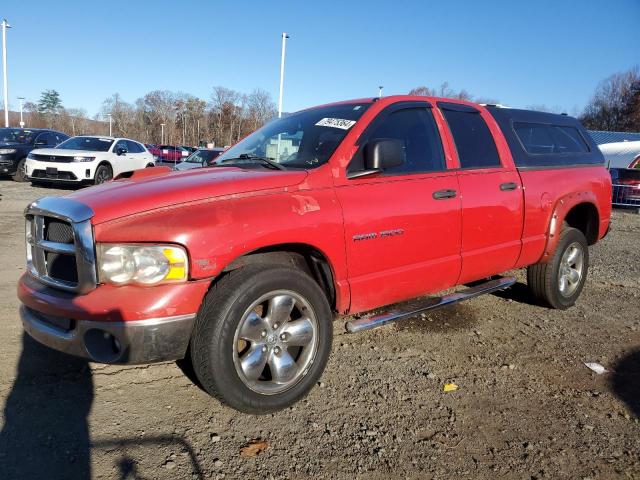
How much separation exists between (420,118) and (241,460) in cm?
283

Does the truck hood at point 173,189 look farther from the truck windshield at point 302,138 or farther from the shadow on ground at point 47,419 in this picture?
the shadow on ground at point 47,419

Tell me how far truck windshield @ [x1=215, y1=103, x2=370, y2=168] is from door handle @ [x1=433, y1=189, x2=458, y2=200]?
82cm

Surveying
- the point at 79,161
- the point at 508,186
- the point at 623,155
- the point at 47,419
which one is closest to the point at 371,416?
the point at 47,419

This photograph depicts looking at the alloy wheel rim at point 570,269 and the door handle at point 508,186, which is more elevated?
the door handle at point 508,186

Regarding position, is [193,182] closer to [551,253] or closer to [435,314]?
[435,314]

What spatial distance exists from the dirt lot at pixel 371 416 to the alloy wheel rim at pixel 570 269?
801mm

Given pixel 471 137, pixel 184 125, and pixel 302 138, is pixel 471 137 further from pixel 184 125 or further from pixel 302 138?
pixel 184 125

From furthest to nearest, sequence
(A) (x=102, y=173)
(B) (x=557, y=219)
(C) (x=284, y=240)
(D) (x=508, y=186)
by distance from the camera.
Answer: (A) (x=102, y=173), (B) (x=557, y=219), (D) (x=508, y=186), (C) (x=284, y=240)

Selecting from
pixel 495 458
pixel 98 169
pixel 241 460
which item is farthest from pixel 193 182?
pixel 98 169

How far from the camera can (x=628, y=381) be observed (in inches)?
139

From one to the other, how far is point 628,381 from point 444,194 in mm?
1876

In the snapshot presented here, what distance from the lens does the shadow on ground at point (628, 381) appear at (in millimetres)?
3230

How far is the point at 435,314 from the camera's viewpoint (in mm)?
4805

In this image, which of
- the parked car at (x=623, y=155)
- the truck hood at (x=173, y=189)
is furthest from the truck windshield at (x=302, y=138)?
the parked car at (x=623, y=155)
